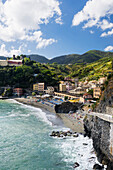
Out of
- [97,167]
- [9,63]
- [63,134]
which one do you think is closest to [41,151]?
[63,134]

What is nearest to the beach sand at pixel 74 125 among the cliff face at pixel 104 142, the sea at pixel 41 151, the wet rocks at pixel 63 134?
the wet rocks at pixel 63 134

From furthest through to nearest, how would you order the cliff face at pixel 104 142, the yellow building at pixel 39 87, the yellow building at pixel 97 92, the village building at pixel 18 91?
the yellow building at pixel 39 87 < the village building at pixel 18 91 < the yellow building at pixel 97 92 < the cliff face at pixel 104 142

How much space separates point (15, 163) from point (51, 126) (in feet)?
50.2

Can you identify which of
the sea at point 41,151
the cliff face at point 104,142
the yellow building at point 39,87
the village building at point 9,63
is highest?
the village building at point 9,63

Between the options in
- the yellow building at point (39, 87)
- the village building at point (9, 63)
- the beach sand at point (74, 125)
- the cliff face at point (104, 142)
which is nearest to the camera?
the cliff face at point (104, 142)

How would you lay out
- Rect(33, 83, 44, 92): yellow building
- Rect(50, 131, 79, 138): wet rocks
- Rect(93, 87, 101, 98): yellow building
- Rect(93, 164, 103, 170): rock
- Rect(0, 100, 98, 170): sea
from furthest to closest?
Rect(33, 83, 44, 92): yellow building → Rect(93, 87, 101, 98): yellow building → Rect(50, 131, 79, 138): wet rocks → Rect(0, 100, 98, 170): sea → Rect(93, 164, 103, 170): rock

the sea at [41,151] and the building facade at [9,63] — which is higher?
the building facade at [9,63]

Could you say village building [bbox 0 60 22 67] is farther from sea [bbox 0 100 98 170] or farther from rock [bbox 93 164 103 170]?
rock [bbox 93 164 103 170]

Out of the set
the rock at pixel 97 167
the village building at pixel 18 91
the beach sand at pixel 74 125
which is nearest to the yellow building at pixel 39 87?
the village building at pixel 18 91

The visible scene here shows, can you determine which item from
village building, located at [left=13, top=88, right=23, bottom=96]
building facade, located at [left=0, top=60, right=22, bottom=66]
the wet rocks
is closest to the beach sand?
the wet rocks

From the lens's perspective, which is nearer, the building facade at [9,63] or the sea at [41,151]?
the sea at [41,151]

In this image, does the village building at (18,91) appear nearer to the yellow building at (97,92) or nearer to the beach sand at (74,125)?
the yellow building at (97,92)

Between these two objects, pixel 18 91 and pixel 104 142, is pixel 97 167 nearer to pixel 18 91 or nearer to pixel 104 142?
pixel 104 142

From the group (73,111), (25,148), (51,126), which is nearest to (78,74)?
(73,111)
